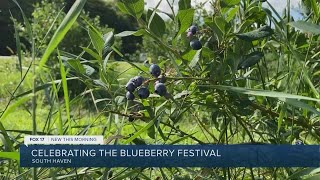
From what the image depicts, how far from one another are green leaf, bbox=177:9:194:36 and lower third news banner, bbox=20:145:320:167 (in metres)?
0.13

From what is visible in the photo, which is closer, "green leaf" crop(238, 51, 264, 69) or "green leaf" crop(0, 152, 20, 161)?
"green leaf" crop(0, 152, 20, 161)

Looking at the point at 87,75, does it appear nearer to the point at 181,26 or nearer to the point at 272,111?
the point at 181,26

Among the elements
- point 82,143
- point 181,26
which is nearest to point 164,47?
point 181,26

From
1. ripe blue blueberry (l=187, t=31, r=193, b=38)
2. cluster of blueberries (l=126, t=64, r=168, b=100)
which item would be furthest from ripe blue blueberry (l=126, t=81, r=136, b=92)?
ripe blue blueberry (l=187, t=31, r=193, b=38)

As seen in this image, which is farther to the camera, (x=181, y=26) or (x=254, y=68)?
(x=254, y=68)

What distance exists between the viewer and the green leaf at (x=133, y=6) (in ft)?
2.18

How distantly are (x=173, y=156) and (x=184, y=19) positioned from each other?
157 millimetres

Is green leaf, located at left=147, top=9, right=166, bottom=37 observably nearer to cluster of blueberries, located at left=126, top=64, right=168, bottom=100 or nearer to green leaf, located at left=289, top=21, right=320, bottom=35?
cluster of blueberries, located at left=126, top=64, right=168, bottom=100

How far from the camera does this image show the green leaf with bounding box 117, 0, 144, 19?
67 cm

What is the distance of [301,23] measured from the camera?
0.61 metres

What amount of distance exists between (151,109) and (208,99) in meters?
0.07

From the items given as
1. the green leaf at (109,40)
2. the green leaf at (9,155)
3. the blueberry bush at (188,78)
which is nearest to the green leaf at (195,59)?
the blueberry bush at (188,78)

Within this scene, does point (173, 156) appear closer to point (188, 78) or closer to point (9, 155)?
point (188, 78)

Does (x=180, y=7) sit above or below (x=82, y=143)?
above
